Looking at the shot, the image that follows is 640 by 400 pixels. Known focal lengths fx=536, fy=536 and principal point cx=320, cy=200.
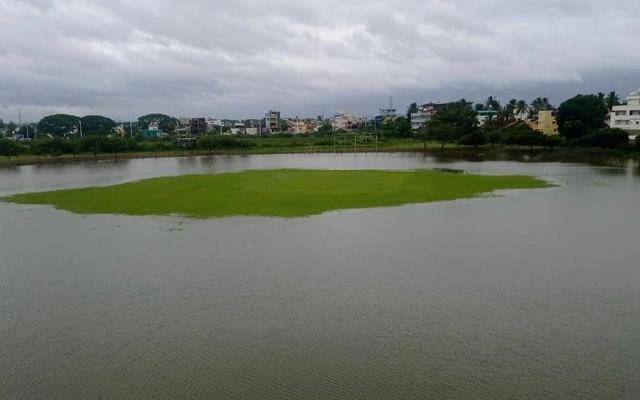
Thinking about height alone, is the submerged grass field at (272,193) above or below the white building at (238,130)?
below

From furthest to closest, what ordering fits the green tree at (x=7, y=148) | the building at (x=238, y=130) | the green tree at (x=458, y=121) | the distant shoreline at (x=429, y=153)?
the building at (x=238, y=130)
the green tree at (x=458, y=121)
the green tree at (x=7, y=148)
the distant shoreline at (x=429, y=153)

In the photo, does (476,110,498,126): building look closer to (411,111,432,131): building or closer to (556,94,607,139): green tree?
(411,111,432,131): building

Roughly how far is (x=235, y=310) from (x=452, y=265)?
6488 mm

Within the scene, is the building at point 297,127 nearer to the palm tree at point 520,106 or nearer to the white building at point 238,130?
the white building at point 238,130

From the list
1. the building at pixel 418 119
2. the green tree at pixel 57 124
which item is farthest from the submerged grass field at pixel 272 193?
the green tree at pixel 57 124

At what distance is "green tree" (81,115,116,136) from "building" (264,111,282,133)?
3863 centimetres

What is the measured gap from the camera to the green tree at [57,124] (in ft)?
410

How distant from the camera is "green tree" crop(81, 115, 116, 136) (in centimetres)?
12356

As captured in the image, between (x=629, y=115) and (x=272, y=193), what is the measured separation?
188 ft

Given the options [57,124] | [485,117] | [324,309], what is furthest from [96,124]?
[324,309]

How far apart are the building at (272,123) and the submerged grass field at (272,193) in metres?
104

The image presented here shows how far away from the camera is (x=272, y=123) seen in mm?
144250

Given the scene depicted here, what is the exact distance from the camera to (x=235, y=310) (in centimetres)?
1233

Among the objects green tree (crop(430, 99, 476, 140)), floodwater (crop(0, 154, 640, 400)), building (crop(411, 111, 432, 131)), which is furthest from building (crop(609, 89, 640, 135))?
floodwater (crop(0, 154, 640, 400))
